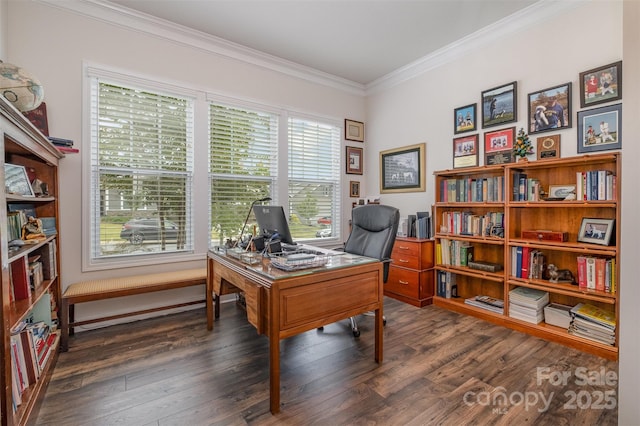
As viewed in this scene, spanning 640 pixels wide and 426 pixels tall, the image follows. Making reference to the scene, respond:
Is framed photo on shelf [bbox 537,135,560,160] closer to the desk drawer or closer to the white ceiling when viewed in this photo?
the white ceiling

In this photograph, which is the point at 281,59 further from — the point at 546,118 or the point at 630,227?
the point at 630,227

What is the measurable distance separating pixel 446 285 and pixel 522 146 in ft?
5.22

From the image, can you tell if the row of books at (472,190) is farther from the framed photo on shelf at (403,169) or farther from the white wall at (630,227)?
the white wall at (630,227)

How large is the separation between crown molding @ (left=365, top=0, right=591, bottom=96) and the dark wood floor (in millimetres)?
2870

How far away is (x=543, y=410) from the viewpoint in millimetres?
1626

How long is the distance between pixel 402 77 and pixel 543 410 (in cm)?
378

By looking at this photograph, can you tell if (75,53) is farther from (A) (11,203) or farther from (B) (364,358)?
(B) (364,358)

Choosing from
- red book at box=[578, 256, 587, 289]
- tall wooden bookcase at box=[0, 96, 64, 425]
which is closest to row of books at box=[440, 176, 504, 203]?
red book at box=[578, 256, 587, 289]

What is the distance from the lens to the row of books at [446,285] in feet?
10.7

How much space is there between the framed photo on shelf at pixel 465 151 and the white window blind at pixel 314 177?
1.64m

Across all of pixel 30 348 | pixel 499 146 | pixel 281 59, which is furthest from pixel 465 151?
pixel 30 348

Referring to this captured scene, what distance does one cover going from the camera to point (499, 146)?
305 cm

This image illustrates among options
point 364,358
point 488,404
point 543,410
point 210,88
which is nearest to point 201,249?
point 210,88

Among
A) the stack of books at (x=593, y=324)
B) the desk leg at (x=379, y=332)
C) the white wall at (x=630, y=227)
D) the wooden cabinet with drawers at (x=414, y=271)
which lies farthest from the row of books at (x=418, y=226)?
the white wall at (x=630, y=227)
